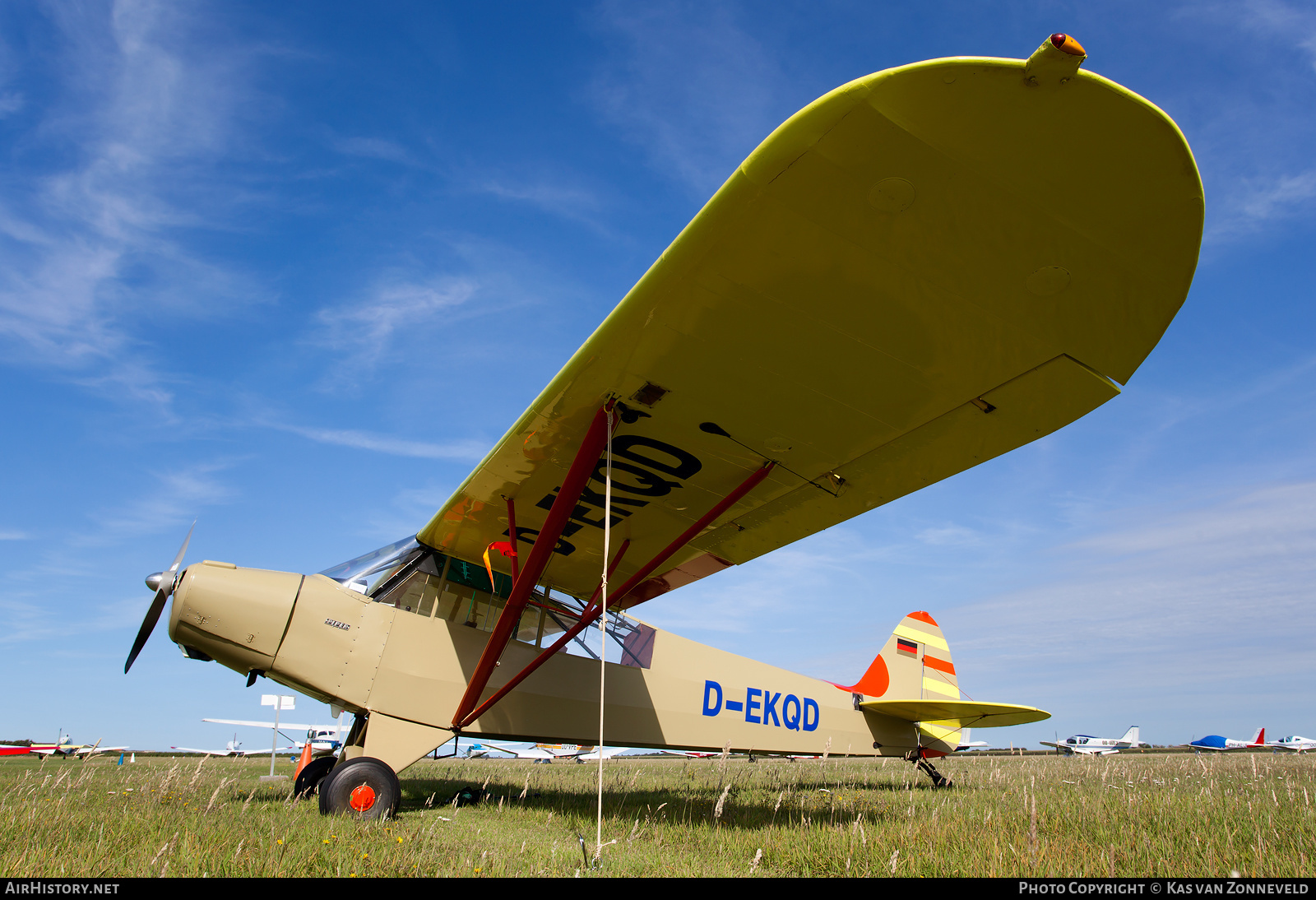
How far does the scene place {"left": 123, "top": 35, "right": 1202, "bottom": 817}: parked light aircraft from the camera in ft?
8.87

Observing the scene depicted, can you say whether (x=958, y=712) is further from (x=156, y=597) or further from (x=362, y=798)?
(x=156, y=597)

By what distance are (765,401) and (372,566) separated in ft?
14.1

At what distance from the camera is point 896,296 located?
3.40 m

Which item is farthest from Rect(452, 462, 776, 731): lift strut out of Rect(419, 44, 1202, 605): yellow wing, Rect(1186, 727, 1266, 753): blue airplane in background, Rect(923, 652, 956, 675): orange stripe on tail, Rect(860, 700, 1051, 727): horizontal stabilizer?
Rect(1186, 727, 1266, 753): blue airplane in background

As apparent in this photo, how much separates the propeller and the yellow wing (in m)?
2.74

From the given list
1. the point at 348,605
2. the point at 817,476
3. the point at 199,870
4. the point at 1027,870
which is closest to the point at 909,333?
the point at 817,476

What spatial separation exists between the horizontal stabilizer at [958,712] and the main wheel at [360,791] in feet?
21.4

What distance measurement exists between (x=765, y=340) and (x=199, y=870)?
12.3 ft

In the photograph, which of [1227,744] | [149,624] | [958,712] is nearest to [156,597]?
[149,624]

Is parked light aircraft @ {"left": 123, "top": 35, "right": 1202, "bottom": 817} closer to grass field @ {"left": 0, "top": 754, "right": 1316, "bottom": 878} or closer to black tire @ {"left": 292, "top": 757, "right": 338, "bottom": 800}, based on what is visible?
black tire @ {"left": 292, "top": 757, "right": 338, "bottom": 800}

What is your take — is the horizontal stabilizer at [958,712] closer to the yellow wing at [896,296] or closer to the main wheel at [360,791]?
the yellow wing at [896,296]

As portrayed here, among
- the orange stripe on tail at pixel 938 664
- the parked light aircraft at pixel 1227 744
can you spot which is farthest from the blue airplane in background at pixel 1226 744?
the orange stripe on tail at pixel 938 664

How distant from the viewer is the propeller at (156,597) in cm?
546

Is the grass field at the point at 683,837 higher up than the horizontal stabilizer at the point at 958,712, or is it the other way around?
the horizontal stabilizer at the point at 958,712
